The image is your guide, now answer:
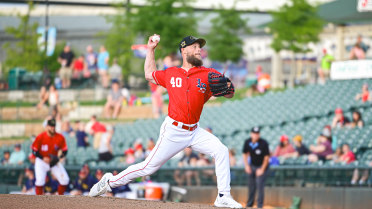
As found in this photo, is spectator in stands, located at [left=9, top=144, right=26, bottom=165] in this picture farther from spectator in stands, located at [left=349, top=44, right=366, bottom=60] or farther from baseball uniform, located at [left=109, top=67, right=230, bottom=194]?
baseball uniform, located at [left=109, top=67, right=230, bottom=194]

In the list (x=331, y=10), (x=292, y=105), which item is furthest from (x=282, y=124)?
(x=331, y=10)

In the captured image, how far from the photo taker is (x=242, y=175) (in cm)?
1380

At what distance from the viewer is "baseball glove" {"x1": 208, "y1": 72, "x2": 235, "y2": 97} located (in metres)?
6.69

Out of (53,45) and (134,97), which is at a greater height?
(53,45)

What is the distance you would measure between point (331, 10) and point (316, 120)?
10441mm

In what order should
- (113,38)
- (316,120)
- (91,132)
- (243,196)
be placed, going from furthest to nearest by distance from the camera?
1. (113,38)
2. (91,132)
3. (316,120)
4. (243,196)

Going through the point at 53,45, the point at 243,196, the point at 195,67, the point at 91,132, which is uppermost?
the point at 53,45

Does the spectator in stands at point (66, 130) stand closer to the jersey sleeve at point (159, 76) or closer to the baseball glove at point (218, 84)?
the jersey sleeve at point (159, 76)

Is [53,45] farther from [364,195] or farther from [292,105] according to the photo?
[364,195]

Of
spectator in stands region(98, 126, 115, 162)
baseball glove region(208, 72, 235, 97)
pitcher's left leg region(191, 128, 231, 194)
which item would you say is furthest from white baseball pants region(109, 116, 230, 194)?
spectator in stands region(98, 126, 115, 162)

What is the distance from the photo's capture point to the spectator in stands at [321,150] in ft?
44.9

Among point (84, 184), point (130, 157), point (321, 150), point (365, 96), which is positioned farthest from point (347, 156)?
point (84, 184)

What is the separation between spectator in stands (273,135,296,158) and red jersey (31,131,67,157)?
5.79m

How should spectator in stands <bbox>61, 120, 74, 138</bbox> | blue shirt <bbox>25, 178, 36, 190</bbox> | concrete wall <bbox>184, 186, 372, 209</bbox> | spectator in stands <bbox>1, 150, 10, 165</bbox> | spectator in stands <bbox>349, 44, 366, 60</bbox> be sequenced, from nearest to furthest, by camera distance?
concrete wall <bbox>184, 186, 372, 209</bbox> < blue shirt <bbox>25, 178, 36, 190</bbox> < spectator in stands <bbox>1, 150, 10, 165</bbox> < spectator in stands <bbox>349, 44, 366, 60</bbox> < spectator in stands <bbox>61, 120, 74, 138</bbox>
